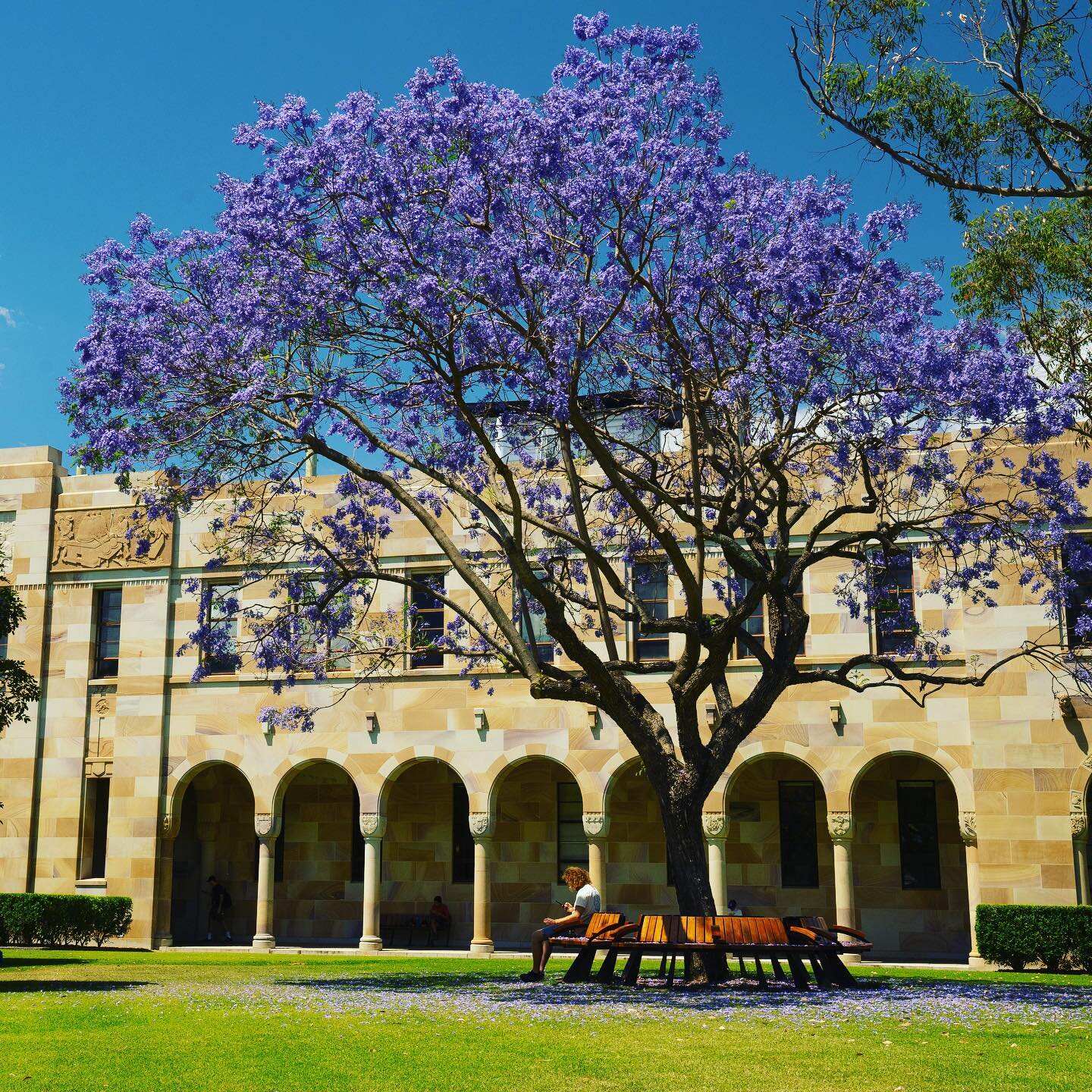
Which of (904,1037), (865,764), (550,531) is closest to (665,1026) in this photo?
(904,1037)

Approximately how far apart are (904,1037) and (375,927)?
19.2 meters

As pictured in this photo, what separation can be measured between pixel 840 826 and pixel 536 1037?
16.4 meters

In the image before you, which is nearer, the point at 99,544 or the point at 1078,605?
the point at 1078,605

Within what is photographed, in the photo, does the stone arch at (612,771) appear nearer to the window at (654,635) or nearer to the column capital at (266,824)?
the window at (654,635)

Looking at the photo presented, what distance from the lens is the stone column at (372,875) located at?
1138 inches

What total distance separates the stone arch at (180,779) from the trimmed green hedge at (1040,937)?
16.0m

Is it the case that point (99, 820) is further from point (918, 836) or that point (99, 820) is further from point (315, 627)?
point (918, 836)

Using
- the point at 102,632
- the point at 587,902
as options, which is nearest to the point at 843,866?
the point at 587,902

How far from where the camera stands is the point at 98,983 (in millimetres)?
18000

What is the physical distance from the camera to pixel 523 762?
2975 centimetres

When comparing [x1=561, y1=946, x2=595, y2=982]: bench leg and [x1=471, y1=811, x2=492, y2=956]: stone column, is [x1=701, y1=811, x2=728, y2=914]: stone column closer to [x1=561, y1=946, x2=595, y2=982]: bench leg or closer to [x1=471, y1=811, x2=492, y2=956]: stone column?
[x1=471, y1=811, x2=492, y2=956]: stone column

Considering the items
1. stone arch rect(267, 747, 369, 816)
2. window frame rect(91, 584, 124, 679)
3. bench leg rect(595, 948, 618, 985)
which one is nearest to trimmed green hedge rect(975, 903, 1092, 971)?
bench leg rect(595, 948, 618, 985)

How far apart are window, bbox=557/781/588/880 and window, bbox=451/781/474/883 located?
2.04 meters

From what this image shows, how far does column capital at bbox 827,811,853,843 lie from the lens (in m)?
26.7
